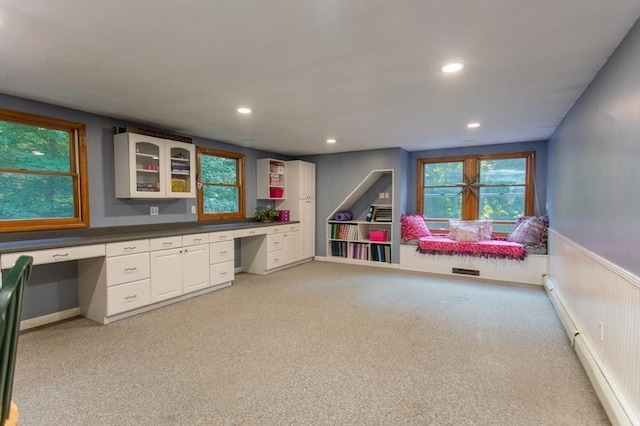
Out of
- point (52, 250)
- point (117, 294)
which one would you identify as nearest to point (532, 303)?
point (117, 294)

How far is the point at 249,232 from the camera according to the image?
16.1 ft

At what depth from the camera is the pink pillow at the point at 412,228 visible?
18.6 feet

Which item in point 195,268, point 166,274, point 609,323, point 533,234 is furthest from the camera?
point 533,234

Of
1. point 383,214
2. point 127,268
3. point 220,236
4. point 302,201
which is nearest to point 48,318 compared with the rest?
point 127,268

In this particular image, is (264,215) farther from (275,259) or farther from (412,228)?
(412,228)

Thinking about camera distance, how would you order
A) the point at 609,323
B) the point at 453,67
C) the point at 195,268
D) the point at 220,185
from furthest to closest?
the point at 220,185
the point at 195,268
the point at 453,67
the point at 609,323

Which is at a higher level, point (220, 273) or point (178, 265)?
point (178, 265)

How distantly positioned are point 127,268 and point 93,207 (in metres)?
0.86

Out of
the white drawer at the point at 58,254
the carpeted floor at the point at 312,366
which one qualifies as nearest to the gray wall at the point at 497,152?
the carpeted floor at the point at 312,366

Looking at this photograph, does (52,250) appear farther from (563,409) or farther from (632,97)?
(632,97)

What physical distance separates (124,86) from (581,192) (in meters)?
4.01

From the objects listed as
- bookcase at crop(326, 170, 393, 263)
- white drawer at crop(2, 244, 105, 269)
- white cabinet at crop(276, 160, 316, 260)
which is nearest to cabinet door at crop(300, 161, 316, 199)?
white cabinet at crop(276, 160, 316, 260)

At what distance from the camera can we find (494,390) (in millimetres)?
2104

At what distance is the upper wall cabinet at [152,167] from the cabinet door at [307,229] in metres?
2.25
